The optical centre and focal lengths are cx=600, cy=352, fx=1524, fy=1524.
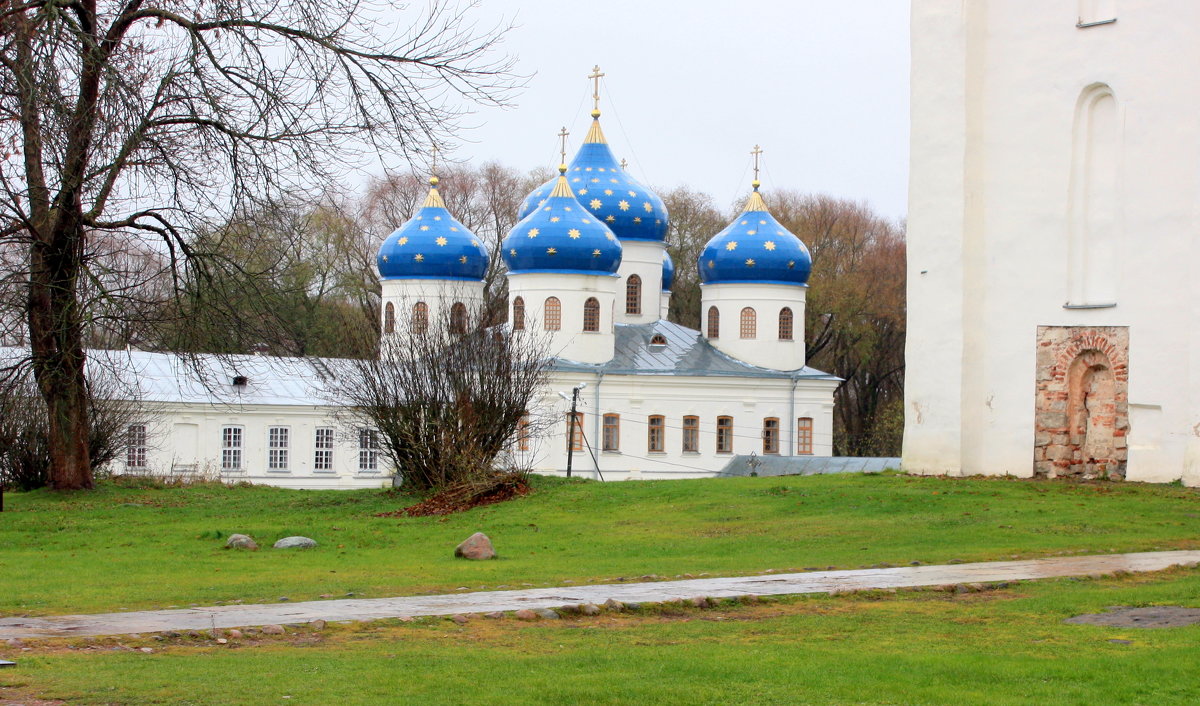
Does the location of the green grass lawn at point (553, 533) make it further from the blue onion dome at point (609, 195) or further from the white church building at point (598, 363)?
Result: the blue onion dome at point (609, 195)

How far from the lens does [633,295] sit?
50.0 m

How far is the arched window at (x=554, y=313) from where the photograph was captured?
45.3m

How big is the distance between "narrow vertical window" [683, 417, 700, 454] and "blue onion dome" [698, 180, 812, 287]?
5156 millimetres

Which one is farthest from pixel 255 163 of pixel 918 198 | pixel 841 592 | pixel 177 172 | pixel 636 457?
pixel 636 457

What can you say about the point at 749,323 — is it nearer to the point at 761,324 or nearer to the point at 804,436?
the point at 761,324

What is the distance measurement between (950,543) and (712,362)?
31.1 m

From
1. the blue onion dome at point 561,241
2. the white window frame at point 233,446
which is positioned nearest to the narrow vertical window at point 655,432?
the blue onion dome at point 561,241

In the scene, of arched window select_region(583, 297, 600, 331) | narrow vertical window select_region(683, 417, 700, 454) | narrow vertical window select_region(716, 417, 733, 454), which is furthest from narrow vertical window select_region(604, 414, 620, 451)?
narrow vertical window select_region(716, 417, 733, 454)

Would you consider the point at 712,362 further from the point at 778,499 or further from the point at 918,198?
the point at 778,499

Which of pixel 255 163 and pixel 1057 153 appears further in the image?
pixel 1057 153

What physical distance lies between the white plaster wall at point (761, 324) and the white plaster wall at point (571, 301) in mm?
4729

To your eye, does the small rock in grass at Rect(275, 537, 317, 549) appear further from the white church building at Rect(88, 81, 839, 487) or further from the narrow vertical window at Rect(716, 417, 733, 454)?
the narrow vertical window at Rect(716, 417, 733, 454)

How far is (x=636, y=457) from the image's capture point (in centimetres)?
4562

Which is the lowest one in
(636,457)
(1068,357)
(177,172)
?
(636,457)
